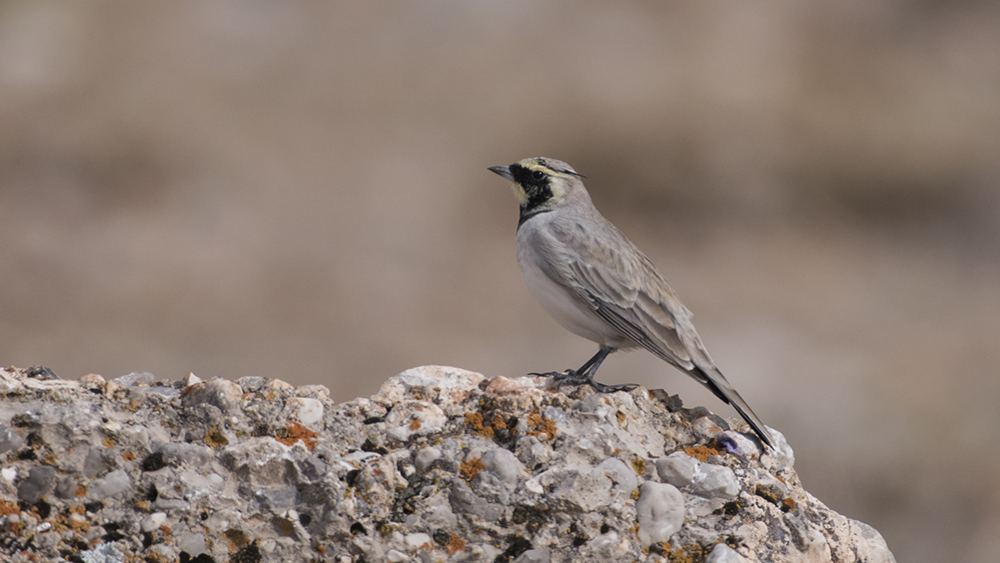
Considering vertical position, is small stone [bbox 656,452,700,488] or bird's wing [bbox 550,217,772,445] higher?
bird's wing [bbox 550,217,772,445]

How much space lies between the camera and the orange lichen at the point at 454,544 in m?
3.16

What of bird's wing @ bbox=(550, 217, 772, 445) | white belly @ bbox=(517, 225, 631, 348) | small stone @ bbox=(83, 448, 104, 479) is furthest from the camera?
white belly @ bbox=(517, 225, 631, 348)

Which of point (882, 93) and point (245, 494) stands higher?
point (882, 93)

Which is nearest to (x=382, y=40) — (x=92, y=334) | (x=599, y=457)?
(x=92, y=334)

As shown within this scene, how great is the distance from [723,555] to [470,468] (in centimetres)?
97

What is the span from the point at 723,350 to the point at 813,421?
1.93 meters

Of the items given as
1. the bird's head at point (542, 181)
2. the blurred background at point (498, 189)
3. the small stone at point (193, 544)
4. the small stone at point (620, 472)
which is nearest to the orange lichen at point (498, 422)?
the small stone at point (620, 472)

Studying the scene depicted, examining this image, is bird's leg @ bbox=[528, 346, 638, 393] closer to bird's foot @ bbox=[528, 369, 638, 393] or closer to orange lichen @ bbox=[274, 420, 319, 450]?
bird's foot @ bbox=[528, 369, 638, 393]

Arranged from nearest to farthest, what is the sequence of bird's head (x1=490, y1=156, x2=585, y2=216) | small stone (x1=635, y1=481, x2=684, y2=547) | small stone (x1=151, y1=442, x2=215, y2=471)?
small stone (x1=151, y1=442, x2=215, y2=471)
small stone (x1=635, y1=481, x2=684, y2=547)
bird's head (x1=490, y1=156, x2=585, y2=216)

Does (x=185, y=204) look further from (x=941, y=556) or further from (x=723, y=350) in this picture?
(x=941, y=556)

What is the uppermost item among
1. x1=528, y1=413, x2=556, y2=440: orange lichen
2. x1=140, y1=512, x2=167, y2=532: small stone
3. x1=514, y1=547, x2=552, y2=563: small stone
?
x1=528, y1=413, x2=556, y2=440: orange lichen

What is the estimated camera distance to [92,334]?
1364 cm

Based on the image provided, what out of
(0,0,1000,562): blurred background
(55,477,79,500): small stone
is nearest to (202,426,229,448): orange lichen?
(55,477,79,500): small stone

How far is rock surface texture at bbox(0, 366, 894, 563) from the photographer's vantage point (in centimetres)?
300
